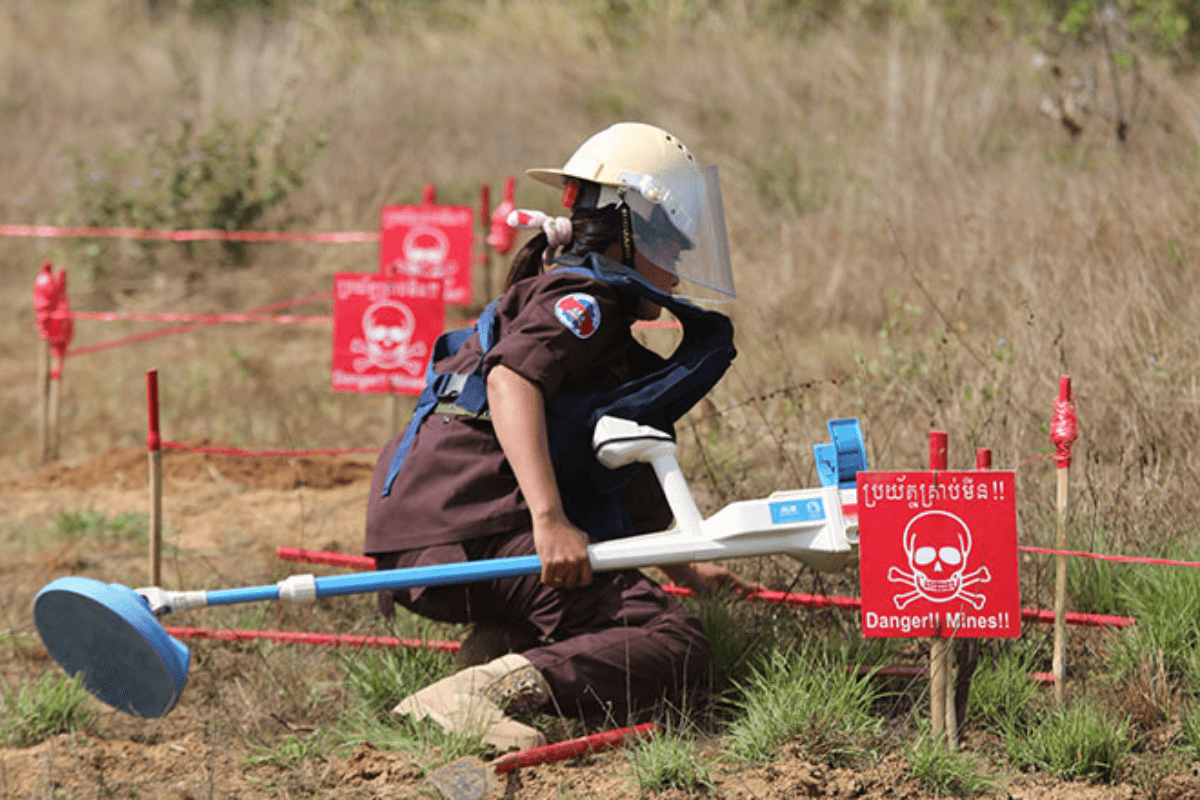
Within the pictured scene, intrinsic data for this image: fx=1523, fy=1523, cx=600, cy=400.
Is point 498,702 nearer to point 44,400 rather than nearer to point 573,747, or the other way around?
point 573,747

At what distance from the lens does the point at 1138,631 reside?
12.9ft

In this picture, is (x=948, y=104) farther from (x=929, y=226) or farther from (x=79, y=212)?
(x=79, y=212)

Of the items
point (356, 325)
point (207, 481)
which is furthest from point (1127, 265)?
point (207, 481)

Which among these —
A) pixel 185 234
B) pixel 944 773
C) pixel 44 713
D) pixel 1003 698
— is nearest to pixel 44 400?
pixel 185 234

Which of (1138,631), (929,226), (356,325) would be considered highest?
(929,226)

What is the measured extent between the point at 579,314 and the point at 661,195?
0.40 metres

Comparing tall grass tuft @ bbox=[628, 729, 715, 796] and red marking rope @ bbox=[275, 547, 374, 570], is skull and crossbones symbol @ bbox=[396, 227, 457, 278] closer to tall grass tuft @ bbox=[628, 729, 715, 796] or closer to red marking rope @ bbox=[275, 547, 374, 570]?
red marking rope @ bbox=[275, 547, 374, 570]

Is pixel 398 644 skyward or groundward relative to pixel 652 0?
groundward

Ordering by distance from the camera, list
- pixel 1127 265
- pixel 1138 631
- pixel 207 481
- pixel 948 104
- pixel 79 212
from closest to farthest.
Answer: pixel 1138 631 < pixel 1127 265 < pixel 207 481 < pixel 948 104 < pixel 79 212

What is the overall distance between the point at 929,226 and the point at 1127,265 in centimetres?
180

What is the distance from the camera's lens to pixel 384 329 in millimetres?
6680

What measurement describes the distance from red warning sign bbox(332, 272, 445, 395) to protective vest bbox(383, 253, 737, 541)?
106 inches

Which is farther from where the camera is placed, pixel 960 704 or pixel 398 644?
pixel 398 644

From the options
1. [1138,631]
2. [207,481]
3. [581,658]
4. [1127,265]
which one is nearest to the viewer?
[581,658]
